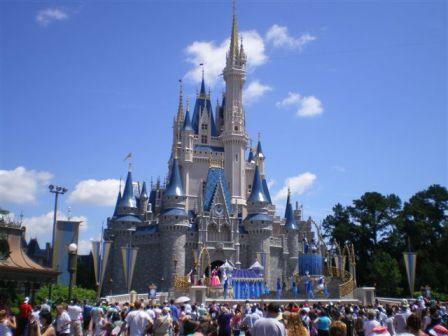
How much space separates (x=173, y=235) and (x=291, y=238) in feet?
51.1

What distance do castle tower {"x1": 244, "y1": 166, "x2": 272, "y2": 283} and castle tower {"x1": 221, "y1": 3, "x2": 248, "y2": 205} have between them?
412 cm

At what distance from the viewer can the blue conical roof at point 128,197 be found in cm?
5688

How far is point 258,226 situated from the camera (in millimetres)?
55031

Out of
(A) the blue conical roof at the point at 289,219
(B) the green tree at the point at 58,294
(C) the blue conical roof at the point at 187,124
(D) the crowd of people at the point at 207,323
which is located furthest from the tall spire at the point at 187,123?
(D) the crowd of people at the point at 207,323

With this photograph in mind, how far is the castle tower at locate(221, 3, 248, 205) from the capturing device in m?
61.2

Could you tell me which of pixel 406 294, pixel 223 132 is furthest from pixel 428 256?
pixel 223 132

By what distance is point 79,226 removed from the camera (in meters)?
44.5

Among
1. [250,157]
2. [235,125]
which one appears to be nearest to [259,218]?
[235,125]

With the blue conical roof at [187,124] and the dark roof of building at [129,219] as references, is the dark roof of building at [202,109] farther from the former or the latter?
the dark roof of building at [129,219]

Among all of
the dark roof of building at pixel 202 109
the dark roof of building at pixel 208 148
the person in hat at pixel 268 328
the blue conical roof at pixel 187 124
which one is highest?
the dark roof of building at pixel 202 109

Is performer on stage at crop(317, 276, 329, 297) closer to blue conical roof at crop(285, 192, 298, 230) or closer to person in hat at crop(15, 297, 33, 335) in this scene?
blue conical roof at crop(285, 192, 298, 230)

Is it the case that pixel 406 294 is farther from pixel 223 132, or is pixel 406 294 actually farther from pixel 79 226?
pixel 79 226

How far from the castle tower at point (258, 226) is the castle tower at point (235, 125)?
412 centimetres

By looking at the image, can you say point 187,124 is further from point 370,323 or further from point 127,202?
point 370,323
